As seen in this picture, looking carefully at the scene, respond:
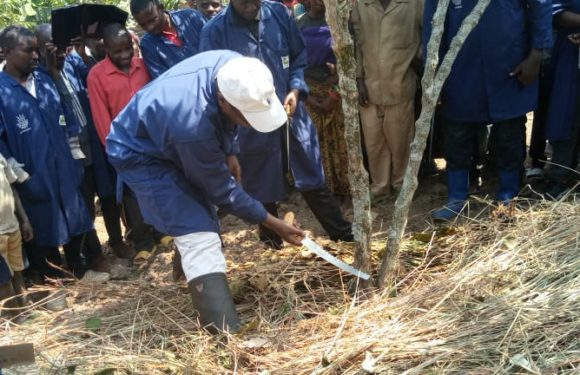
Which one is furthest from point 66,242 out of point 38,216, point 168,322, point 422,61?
point 422,61

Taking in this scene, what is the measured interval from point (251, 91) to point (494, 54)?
6.70ft

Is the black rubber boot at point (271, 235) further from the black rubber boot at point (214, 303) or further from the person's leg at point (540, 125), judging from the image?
the person's leg at point (540, 125)

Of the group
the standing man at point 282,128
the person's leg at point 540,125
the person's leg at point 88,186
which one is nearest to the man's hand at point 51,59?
the person's leg at point 88,186

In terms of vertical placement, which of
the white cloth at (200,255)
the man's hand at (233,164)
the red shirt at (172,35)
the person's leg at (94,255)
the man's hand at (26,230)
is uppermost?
the red shirt at (172,35)

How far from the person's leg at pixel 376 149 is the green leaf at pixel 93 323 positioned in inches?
98.4

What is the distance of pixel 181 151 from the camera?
2844 millimetres

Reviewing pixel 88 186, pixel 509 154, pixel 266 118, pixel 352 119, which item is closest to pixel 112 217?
pixel 88 186

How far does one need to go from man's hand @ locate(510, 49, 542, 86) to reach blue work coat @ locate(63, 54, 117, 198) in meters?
2.93

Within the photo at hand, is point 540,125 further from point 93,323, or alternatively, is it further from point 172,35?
point 93,323

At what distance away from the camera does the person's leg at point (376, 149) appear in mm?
4859

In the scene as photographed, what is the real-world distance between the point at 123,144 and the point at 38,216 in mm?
1450

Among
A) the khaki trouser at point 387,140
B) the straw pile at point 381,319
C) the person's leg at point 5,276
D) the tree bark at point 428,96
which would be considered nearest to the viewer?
the straw pile at point 381,319

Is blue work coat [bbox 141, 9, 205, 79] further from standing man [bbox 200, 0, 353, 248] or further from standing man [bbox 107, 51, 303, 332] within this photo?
standing man [bbox 107, 51, 303, 332]

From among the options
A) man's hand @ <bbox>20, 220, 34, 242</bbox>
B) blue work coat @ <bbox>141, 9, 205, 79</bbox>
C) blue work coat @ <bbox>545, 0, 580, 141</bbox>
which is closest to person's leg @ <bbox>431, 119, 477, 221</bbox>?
blue work coat @ <bbox>545, 0, 580, 141</bbox>
